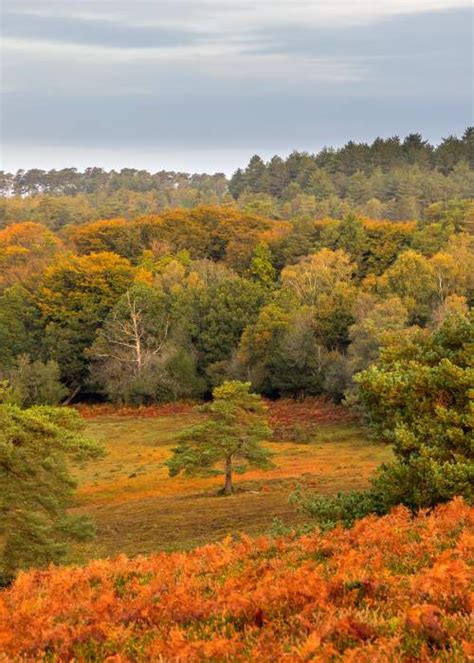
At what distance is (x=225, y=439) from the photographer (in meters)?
38.2

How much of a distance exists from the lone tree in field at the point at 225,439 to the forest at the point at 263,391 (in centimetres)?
11

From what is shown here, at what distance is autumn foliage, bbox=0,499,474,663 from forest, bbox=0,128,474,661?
0.12 feet

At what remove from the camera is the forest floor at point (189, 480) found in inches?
1182

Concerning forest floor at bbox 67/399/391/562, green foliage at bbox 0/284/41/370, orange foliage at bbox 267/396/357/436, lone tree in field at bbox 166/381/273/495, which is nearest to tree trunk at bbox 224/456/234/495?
lone tree in field at bbox 166/381/273/495

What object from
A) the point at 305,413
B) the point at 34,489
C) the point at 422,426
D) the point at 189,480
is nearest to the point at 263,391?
the point at 305,413

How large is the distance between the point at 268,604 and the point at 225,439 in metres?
29.0

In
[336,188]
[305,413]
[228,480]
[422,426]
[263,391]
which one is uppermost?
[336,188]

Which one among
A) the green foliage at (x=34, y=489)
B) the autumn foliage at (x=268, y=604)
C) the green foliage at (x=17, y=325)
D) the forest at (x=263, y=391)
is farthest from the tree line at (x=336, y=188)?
the autumn foliage at (x=268, y=604)

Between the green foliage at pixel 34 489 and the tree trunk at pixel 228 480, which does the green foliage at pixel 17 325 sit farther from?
the green foliage at pixel 34 489

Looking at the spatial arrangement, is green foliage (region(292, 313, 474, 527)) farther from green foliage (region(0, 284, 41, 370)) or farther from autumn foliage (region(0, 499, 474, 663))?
green foliage (region(0, 284, 41, 370))

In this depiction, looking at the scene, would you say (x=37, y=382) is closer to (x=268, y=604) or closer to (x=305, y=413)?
(x=305, y=413)

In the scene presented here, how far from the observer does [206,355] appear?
7194 centimetres

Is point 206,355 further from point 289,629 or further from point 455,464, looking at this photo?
point 289,629

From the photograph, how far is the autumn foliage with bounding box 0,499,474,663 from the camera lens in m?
7.74
